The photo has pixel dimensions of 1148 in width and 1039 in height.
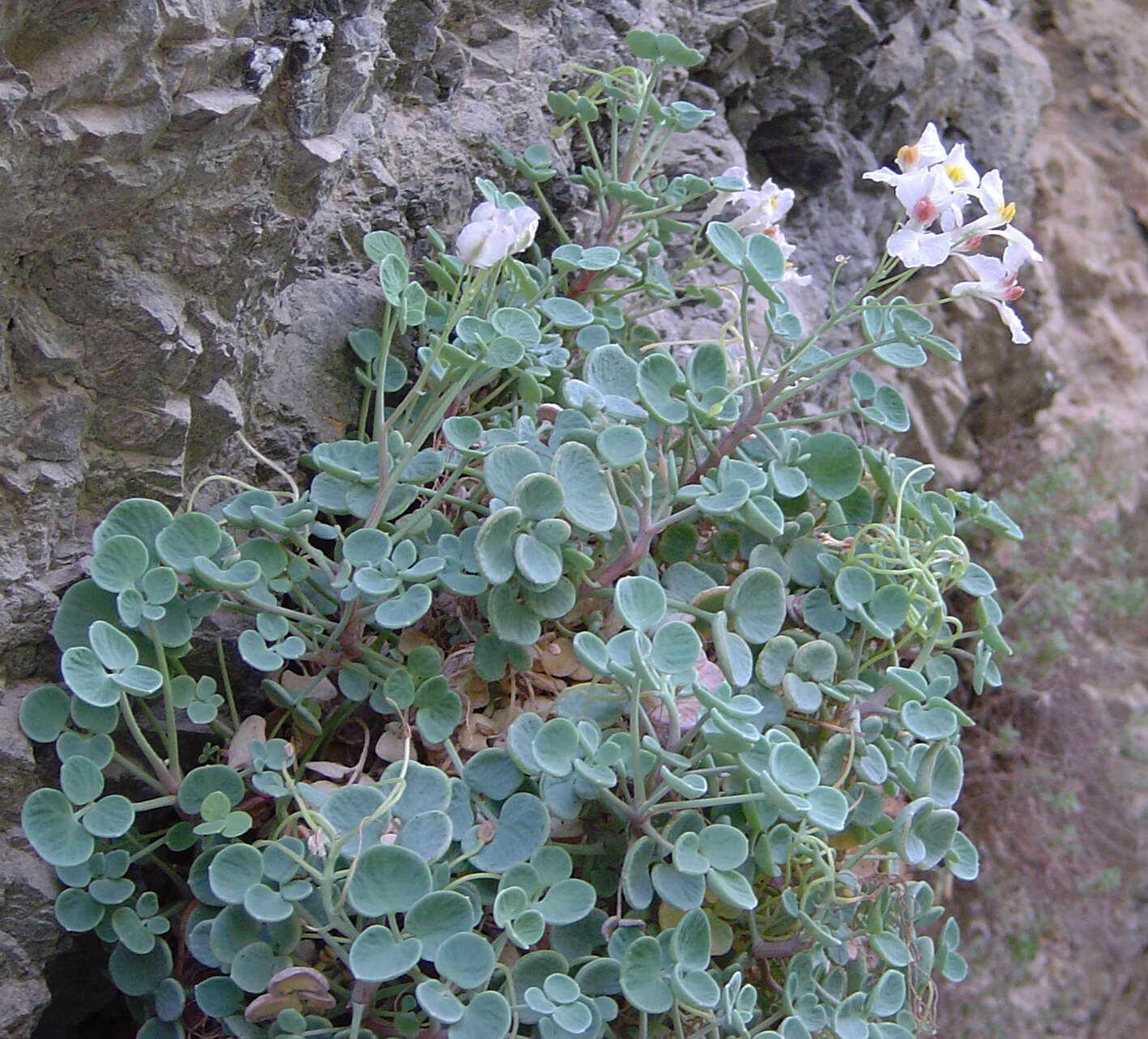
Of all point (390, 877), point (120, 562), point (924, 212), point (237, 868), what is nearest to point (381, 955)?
point (390, 877)

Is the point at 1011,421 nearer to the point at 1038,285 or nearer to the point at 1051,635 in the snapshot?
the point at 1038,285

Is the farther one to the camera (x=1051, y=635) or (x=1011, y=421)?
(x=1011, y=421)

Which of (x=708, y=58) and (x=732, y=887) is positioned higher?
(x=708, y=58)

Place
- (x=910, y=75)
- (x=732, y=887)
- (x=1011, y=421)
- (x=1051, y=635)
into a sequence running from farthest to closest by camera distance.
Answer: (x=1011, y=421), (x=1051, y=635), (x=910, y=75), (x=732, y=887)

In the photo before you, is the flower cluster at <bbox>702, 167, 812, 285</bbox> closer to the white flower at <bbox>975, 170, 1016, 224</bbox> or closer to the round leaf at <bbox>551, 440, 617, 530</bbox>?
the white flower at <bbox>975, 170, 1016, 224</bbox>

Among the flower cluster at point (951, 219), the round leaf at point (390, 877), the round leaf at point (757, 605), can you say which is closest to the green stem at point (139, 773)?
the round leaf at point (390, 877)

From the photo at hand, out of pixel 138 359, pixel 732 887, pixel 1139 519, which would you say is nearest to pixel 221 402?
pixel 138 359

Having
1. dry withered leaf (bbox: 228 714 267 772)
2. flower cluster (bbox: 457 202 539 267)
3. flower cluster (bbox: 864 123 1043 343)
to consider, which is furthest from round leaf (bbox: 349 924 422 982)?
flower cluster (bbox: 864 123 1043 343)

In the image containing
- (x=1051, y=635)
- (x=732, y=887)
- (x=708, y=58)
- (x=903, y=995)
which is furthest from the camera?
(x=1051, y=635)
